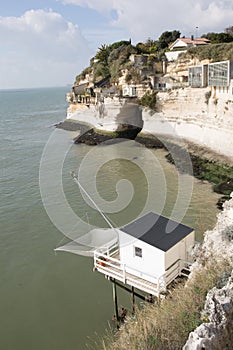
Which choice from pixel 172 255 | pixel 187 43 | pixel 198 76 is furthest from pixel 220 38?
pixel 172 255

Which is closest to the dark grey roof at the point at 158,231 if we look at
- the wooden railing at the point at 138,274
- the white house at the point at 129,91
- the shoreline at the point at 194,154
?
the wooden railing at the point at 138,274

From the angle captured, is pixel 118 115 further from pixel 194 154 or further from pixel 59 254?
pixel 59 254

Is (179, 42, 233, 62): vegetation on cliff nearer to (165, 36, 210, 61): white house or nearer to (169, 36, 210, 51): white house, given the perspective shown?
(165, 36, 210, 61): white house

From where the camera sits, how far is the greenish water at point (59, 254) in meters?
10.1

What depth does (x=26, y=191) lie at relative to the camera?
70.4 feet

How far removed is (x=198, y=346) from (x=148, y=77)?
37245 millimetres

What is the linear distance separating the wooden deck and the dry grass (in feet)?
6.05

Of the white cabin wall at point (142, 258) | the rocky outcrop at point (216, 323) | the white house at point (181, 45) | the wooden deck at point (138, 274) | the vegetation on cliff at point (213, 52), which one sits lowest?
the wooden deck at point (138, 274)

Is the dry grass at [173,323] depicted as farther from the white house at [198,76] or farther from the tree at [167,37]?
the tree at [167,37]

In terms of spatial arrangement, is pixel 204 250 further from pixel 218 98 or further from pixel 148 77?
pixel 148 77

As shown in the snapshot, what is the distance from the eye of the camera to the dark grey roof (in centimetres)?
927

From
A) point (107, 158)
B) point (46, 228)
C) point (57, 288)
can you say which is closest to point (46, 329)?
point (57, 288)

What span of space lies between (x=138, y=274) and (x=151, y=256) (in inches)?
29.8

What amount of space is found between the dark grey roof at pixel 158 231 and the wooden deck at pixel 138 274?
27.9 inches
